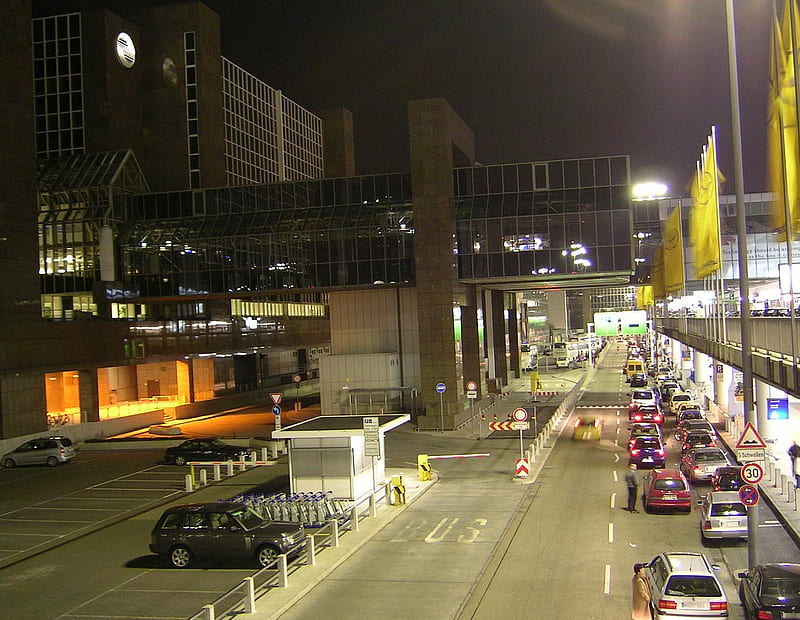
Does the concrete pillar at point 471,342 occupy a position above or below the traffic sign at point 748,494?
above

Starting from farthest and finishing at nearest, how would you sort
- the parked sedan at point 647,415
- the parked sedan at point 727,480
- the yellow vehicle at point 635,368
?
the yellow vehicle at point 635,368, the parked sedan at point 647,415, the parked sedan at point 727,480

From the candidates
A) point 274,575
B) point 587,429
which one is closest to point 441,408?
point 587,429

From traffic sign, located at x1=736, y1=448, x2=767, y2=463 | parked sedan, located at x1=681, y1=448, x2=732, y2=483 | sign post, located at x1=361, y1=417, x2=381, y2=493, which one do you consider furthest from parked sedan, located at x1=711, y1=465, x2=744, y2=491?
sign post, located at x1=361, y1=417, x2=381, y2=493

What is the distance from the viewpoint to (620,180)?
47406 mm

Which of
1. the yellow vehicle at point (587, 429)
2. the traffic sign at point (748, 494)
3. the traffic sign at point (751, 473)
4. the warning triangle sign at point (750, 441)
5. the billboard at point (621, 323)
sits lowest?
the yellow vehicle at point (587, 429)

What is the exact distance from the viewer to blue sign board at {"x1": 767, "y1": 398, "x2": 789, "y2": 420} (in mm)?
29734

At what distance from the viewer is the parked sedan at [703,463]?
26.8m

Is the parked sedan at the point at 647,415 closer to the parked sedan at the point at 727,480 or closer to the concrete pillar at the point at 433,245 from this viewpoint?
the concrete pillar at the point at 433,245

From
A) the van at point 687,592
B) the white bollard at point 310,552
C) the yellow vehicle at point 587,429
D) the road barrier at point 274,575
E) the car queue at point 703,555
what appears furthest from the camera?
the yellow vehicle at point 587,429

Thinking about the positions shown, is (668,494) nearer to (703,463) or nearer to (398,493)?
A: (703,463)

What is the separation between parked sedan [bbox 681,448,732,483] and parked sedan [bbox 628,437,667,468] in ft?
5.02

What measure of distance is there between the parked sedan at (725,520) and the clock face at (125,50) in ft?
200

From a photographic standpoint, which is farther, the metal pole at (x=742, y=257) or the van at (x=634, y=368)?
the van at (x=634, y=368)

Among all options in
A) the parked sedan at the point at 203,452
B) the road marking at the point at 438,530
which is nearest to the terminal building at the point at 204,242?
the parked sedan at the point at 203,452
